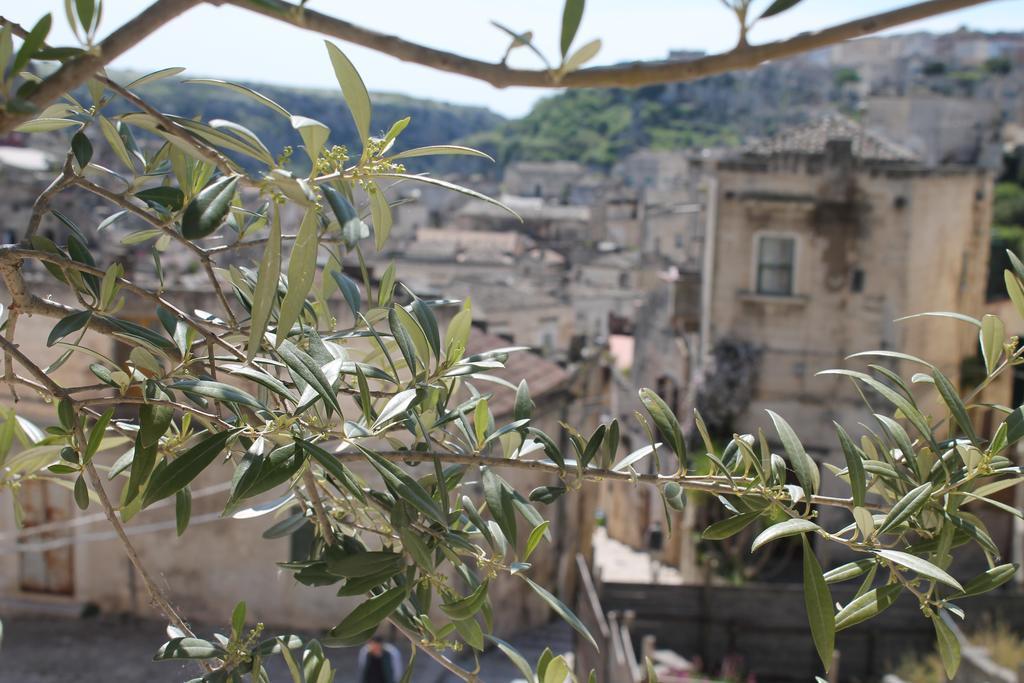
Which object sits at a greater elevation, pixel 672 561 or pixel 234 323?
pixel 234 323

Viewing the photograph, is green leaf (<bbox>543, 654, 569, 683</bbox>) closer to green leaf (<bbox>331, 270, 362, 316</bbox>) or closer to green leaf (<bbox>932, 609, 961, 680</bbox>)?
green leaf (<bbox>932, 609, 961, 680</bbox>)

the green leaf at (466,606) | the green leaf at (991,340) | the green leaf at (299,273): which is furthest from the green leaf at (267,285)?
the green leaf at (991,340)

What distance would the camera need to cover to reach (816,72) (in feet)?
327

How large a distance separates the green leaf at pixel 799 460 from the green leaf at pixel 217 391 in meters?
0.74

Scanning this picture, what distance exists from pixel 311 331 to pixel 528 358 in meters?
12.1

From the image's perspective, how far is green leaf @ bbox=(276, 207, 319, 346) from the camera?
4.36ft

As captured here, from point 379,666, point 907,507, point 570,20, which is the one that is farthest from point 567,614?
point 379,666

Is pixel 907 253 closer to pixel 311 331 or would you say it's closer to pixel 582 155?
A: pixel 311 331

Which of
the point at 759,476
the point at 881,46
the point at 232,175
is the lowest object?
the point at 759,476

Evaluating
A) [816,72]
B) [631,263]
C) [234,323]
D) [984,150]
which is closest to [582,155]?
[816,72]

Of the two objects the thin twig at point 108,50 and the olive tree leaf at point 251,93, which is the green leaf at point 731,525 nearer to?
the olive tree leaf at point 251,93

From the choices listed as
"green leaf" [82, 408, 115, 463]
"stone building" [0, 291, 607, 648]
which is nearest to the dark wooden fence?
"stone building" [0, 291, 607, 648]

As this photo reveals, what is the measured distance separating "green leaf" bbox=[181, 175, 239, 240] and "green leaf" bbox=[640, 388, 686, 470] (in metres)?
0.68

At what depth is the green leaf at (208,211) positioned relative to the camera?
4.19 ft
